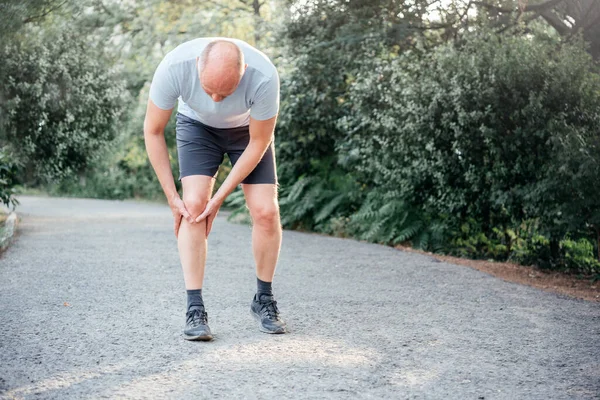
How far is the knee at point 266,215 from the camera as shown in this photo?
184 inches

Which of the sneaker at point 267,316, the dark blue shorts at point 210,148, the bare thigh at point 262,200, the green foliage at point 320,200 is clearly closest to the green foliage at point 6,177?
the green foliage at point 320,200

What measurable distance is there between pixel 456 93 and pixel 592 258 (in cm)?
241

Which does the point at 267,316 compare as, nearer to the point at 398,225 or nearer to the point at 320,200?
the point at 398,225

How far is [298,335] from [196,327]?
65cm

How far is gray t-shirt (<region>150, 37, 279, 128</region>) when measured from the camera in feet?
13.9

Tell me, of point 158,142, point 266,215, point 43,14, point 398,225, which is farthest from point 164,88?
point 43,14

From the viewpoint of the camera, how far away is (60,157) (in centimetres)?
1608

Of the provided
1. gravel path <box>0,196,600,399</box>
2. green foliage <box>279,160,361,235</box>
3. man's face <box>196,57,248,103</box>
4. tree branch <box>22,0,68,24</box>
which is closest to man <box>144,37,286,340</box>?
man's face <box>196,57,248,103</box>

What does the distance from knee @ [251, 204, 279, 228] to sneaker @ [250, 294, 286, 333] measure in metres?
0.49

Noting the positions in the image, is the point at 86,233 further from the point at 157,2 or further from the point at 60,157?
the point at 157,2

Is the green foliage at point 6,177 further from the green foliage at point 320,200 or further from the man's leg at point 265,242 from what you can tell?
the man's leg at point 265,242

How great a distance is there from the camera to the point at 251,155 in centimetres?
447

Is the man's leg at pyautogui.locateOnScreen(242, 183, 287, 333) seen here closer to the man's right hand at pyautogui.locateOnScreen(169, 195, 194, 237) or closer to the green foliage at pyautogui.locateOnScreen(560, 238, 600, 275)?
the man's right hand at pyautogui.locateOnScreen(169, 195, 194, 237)

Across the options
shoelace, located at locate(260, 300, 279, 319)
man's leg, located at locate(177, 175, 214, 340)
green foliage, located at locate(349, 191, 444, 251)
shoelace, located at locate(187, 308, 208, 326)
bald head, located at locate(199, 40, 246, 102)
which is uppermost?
bald head, located at locate(199, 40, 246, 102)
